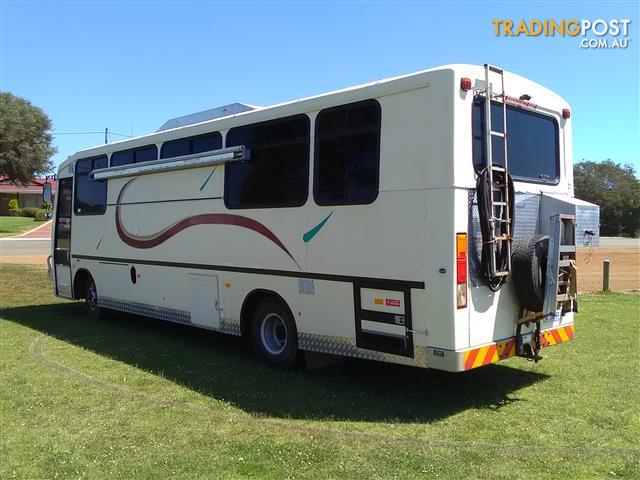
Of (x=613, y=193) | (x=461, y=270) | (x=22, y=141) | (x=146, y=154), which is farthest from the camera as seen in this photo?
(x=613, y=193)

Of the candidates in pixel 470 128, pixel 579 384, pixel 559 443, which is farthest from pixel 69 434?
pixel 579 384

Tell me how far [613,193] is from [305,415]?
231 ft

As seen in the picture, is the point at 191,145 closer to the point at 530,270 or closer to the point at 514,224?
the point at 514,224

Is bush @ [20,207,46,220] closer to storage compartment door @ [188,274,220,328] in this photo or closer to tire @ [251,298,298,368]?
storage compartment door @ [188,274,220,328]

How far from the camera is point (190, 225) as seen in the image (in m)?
7.97

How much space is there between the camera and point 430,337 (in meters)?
5.07

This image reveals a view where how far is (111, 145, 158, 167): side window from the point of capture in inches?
345

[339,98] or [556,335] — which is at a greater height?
[339,98]

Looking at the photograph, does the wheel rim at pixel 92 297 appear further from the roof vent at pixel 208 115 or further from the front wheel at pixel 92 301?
the roof vent at pixel 208 115

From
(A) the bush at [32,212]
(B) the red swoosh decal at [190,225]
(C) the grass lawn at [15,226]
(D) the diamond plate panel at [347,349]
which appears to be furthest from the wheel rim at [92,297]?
(A) the bush at [32,212]

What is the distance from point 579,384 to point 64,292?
9.30 m

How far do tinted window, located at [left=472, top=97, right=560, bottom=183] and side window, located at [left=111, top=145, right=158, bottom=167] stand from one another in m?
5.16

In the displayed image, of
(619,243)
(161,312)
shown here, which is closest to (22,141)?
(161,312)

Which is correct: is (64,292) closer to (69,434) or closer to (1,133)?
(69,434)
